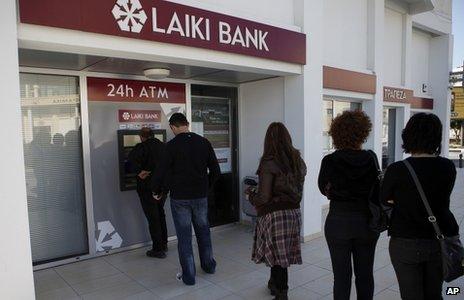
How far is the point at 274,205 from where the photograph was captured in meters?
3.15

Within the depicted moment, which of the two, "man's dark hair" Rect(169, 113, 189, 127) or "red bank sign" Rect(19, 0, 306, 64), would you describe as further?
"man's dark hair" Rect(169, 113, 189, 127)

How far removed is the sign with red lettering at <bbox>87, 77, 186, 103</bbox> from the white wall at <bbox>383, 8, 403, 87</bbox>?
203 inches

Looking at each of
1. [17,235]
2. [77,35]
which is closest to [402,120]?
[77,35]

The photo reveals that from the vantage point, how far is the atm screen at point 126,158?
4770 mm

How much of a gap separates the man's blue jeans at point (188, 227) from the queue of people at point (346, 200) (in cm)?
1

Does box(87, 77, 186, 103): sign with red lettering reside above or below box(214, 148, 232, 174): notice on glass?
above

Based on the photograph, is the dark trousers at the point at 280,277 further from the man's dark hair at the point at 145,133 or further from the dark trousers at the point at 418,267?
the man's dark hair at the point at 145,133

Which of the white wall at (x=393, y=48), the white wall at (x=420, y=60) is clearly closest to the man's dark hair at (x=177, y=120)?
the white wall at (x=393, y=48)

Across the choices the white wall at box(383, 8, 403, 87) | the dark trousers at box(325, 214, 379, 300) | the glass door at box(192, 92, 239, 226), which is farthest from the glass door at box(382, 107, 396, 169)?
the dark trousers at box(325, 214, 379, 300)

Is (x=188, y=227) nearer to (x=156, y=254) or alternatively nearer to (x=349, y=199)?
(x=156, y=254)

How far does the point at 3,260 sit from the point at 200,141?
1.96 m

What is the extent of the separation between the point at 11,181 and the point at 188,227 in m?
1.64

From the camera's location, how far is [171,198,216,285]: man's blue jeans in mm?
3703

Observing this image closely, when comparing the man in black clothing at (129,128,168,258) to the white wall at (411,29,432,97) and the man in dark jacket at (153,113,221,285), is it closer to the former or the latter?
the man in dark jacket at (153,113,221,285)
